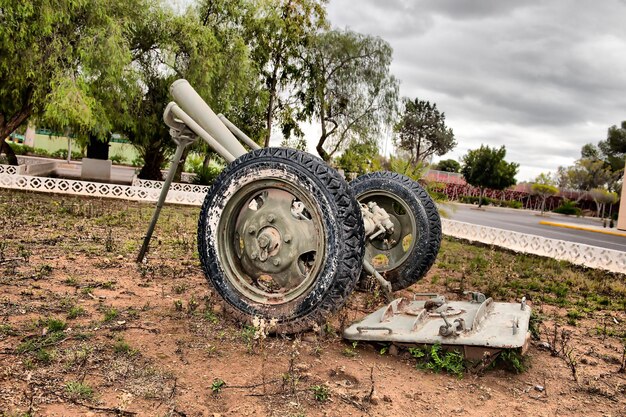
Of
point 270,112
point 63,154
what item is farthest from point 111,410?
point 63,154

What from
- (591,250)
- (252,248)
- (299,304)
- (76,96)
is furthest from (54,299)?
(76,96)

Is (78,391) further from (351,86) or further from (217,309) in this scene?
(351,86)

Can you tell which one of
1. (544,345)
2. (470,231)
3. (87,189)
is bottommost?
(544,345)

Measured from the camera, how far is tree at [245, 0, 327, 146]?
2411 centimetres

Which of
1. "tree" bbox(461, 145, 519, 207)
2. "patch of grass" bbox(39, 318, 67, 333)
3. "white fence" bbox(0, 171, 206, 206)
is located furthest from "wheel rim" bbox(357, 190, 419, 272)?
"tree" bbox(461, 145, 519, 207)

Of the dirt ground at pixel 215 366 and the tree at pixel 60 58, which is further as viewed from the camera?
the tree at pixel 60 58

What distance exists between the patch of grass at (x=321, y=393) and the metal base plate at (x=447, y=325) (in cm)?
71

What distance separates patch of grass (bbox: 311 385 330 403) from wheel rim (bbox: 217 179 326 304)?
908 millimetres

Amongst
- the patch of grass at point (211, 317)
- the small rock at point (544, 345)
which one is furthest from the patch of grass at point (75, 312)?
the small rock at point (544, 345)

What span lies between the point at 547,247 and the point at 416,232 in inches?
246

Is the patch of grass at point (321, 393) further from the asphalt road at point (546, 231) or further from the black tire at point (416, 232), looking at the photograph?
the asphalt road at point (546, 231)

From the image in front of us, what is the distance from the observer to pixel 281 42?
84.4 ft

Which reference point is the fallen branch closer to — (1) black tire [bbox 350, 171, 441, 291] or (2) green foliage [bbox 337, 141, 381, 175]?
(1) black tire [bbox 350, 171, 441, 291]

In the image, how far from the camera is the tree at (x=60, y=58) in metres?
15.0
